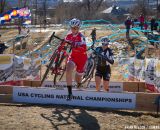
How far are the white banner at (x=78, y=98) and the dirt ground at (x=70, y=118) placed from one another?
22cm

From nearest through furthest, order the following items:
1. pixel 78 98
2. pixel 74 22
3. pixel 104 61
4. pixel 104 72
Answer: pixel 78 98 < pixel 74 22 < pixel 104 61 < pixel 104 72

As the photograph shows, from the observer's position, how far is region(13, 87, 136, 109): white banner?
9094mm

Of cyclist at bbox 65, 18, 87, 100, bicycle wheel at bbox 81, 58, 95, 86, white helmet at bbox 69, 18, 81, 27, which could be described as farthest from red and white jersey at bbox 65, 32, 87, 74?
bicycle wheel at bbox 81, 58, 95, 86

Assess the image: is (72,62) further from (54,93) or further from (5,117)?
(5,117)

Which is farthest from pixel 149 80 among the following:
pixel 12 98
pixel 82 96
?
pixel 12 98

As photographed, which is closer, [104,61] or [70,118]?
[70,118]

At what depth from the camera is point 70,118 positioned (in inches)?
317

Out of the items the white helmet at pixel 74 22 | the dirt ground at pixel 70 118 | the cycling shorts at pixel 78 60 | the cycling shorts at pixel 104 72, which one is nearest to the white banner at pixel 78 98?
the dirt ground at pixel 70 118

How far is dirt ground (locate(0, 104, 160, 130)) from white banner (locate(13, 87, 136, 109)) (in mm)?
225

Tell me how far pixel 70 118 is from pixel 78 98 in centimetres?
129

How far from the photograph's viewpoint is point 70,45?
380 inches

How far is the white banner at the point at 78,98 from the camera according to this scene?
9094mm
